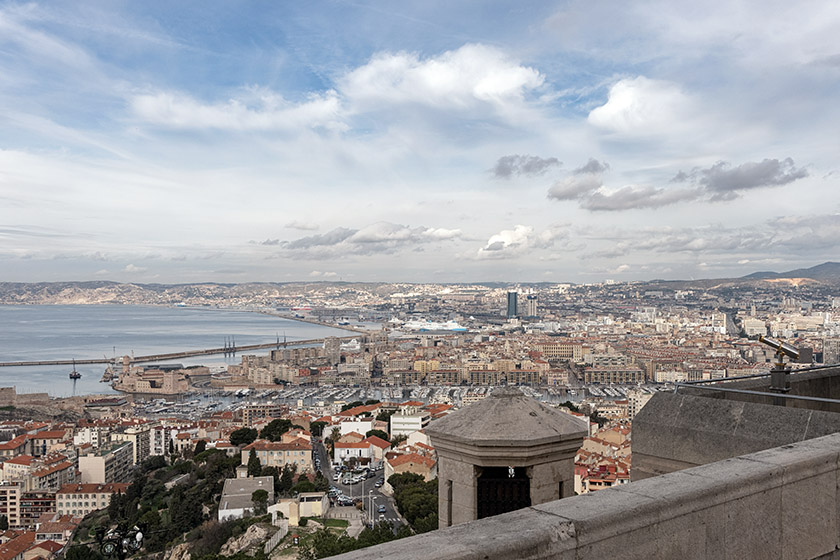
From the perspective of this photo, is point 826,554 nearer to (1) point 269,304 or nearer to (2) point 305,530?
(2) point 305,530

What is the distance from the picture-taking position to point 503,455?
2.05 meters

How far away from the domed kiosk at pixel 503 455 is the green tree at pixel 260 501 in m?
18.0

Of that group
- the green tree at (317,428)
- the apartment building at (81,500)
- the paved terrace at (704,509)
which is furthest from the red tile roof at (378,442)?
the paved terrace at (704,509)

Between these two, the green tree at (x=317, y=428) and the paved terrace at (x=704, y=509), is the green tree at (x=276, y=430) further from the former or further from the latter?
the paved terrace at (x=704, y=509)

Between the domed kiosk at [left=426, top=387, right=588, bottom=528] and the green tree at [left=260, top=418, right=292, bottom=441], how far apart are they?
2593 centimetres

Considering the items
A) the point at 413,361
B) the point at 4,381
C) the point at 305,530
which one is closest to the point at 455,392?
the point at 413,361

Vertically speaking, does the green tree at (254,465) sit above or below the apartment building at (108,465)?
above

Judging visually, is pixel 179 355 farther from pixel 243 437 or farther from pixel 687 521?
pixel 687 521

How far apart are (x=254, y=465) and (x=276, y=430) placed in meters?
5.81

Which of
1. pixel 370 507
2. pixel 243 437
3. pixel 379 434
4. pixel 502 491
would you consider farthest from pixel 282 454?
pixel 502 491

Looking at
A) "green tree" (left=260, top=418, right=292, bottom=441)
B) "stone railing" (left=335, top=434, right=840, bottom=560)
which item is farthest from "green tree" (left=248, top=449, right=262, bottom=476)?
"stone railing" (left=335, top=434, right=840, bottom=560)

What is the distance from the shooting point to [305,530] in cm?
1602

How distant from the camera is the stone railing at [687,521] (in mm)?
973

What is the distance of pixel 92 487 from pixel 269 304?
515ft
